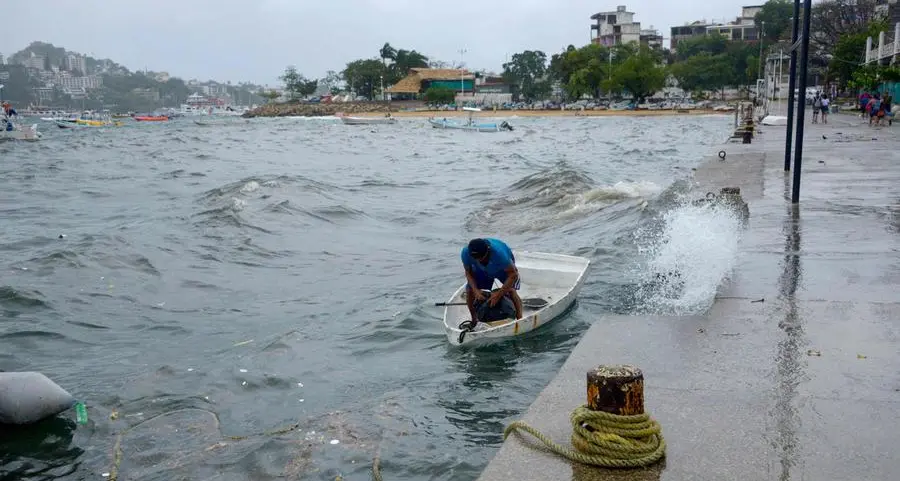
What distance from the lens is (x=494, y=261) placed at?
7863 mm

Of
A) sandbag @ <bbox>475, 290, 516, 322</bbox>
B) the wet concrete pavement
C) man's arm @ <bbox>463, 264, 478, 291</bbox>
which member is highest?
man's arm @ <bbox>463, 264, 478, 291</bbox>

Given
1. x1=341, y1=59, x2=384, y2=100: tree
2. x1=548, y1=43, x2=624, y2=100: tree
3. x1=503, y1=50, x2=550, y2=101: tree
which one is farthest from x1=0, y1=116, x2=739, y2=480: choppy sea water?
x1=341, y1=59, x2=384, y2=100: tree

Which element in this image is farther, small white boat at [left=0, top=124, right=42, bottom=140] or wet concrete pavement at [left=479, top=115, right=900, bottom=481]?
small white boat at [left=0, top=124, right=42, bottom=140]

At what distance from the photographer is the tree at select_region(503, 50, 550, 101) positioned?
13650cm

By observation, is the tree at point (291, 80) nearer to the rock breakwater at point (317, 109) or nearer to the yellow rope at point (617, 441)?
the rock breakwater at point (317, 109)

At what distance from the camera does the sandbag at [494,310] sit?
799cm

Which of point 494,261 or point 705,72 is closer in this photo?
point 494,261

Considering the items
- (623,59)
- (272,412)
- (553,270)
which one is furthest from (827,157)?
(623,59)

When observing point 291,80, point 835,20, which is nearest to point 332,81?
point 291,80

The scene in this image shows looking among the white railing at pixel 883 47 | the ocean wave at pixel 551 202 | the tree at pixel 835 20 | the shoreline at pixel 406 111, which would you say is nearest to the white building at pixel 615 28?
the shoreline at pixel 406 111

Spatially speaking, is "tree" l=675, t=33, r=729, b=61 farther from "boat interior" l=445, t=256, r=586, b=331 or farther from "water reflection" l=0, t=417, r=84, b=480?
"water reflection" l=0, t=417, r=84, b=480

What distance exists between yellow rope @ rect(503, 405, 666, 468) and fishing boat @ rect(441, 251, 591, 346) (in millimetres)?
3676

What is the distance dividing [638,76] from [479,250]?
102328 millimetres

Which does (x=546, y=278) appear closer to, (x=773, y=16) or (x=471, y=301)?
(x=471, y=301)
